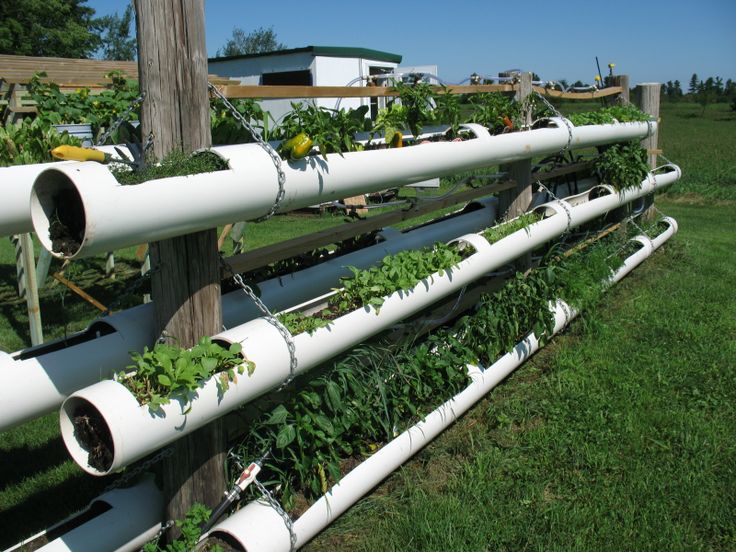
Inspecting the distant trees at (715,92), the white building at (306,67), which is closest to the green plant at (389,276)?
the white building at (306,67)

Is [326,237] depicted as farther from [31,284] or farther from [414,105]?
[31,284]

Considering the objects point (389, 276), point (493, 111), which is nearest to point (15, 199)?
point (389, 276)

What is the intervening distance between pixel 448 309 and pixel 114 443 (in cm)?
329

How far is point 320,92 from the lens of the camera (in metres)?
4.14

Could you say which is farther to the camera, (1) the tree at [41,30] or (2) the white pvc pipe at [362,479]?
(1) the tree at [41,30]

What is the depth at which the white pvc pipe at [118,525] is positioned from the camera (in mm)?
2936

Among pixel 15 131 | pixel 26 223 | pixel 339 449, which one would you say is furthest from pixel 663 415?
pixel 15 131

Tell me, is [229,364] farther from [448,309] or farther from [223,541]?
[448,309]

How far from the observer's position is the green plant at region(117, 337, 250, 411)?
259 cm

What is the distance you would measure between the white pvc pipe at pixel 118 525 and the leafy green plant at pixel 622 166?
5736mm

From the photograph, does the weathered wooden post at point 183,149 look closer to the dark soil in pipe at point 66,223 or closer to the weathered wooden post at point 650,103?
the dark soil in pipe at point 66,223

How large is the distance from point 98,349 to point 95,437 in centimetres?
45

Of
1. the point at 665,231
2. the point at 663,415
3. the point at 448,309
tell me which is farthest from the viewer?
the point at 665,231

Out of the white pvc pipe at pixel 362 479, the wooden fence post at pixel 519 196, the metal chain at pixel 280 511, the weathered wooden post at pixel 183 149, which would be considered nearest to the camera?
the weathered wooden post at pixel 183 149
